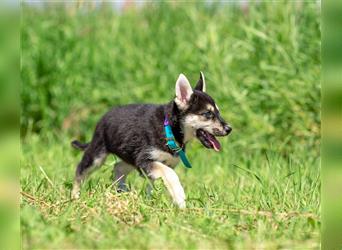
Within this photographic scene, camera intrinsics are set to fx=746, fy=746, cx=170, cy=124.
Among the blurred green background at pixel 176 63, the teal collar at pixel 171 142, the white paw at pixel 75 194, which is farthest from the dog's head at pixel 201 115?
the blurred green background at pixel 176 63

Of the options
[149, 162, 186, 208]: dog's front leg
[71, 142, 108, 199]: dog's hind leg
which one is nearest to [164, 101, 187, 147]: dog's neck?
[149, 162, 186, 208]: dog's front leg

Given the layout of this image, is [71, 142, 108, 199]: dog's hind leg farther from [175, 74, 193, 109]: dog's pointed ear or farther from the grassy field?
[175, 74, 193, 109]: dog's pointed ear

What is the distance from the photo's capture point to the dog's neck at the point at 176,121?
6.40 meters

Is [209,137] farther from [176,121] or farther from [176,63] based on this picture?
[176,63]

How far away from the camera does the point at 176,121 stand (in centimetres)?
641

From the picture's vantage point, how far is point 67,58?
10.6 metres

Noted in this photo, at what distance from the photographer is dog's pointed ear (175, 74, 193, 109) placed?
6.20 meters

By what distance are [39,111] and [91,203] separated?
5.69 m

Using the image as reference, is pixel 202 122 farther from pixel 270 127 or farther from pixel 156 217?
pixel 270 127

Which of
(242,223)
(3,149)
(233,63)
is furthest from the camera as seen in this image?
(233,63)

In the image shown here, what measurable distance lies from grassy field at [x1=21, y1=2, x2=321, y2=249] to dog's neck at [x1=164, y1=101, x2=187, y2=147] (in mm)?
481

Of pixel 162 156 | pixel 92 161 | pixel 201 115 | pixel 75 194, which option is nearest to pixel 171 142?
pixel 162 156

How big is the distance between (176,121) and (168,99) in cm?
341

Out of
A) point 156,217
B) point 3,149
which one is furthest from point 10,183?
point 156,217
